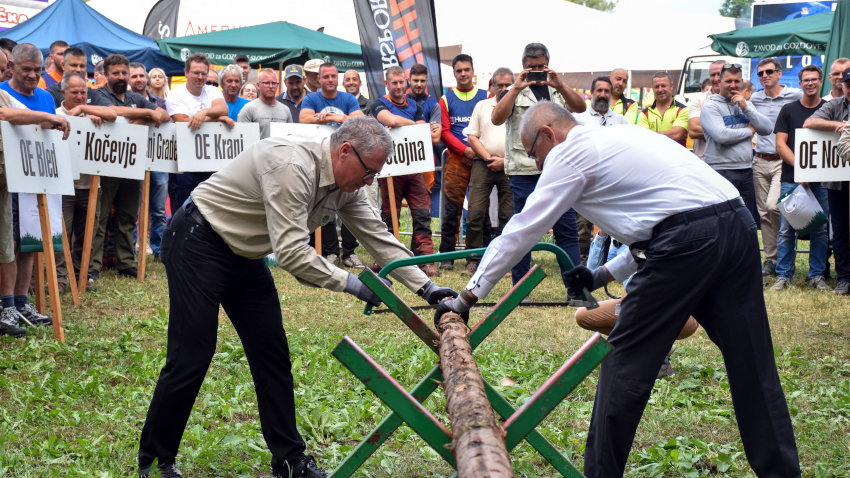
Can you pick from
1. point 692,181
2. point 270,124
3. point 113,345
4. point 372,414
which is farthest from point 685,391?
point 270,124

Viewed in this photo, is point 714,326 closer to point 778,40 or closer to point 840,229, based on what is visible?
point 840,229

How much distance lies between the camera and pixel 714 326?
12.3 ft

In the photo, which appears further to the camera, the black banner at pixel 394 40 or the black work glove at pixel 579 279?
the black banner at pixel 394 40

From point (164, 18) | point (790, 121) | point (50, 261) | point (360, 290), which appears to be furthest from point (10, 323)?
point (164, 18)

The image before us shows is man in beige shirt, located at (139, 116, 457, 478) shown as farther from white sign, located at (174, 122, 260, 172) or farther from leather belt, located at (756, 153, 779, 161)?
leather belt, located at (756, 153, 779, 161)

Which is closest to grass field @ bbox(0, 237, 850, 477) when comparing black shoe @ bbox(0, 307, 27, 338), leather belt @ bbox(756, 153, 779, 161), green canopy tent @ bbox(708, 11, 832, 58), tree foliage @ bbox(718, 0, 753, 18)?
black shoe @ bbox(0, 307, 27, 338)

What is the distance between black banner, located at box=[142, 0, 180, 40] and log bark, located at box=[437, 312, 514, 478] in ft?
64.2

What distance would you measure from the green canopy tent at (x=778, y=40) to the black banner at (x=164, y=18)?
13060mm

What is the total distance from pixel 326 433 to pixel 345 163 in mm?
1928

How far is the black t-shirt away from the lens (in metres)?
9.48

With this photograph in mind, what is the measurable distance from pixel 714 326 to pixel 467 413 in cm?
138

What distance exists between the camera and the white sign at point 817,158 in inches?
350

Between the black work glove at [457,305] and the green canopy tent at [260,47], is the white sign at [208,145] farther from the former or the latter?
the black work glove at [457,305]

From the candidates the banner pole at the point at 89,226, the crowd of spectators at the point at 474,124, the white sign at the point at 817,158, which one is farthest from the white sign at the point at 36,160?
the white sign at the point at 817,158
